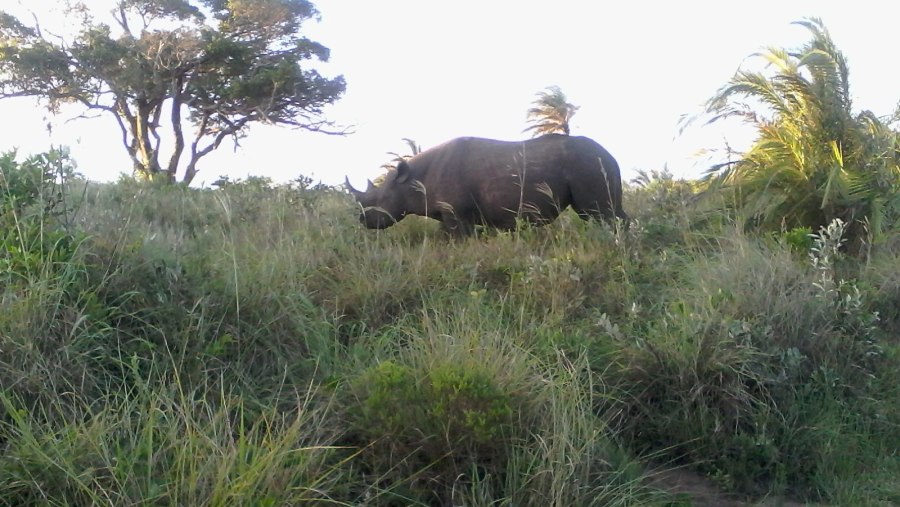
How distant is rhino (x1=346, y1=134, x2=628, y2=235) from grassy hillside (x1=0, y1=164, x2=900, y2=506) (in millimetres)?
1662

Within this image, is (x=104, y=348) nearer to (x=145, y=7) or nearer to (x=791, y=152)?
(x=791, y=152)

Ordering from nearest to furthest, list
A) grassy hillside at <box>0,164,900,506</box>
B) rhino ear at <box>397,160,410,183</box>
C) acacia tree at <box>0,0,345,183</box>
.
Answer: grassy hillside at <box>0,164,900,506</box> → rhino ear at <box>397,160,410,183</box> → acacia tree at <box>0,0,345,183</box>

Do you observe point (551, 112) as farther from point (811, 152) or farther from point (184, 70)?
point (184, 70)

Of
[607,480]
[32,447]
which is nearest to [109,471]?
[32,447]

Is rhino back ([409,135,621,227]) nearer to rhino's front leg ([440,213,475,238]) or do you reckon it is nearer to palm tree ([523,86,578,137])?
rhino's front leg ([440,213,475,238])

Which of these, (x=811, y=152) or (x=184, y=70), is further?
(x=184, y=70)

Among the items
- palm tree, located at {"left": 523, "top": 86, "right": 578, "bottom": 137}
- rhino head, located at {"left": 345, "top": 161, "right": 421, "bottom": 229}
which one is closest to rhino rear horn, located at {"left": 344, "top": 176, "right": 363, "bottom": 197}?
rhino head, located at {"left": 345, "top": 161, "right": 421, "bottom": 229}

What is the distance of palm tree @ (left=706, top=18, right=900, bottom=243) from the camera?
7.98 metres

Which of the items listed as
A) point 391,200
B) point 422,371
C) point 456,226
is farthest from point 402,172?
point 422,371

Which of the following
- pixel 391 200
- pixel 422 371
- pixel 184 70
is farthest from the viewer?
pixel 184 70

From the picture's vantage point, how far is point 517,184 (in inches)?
346

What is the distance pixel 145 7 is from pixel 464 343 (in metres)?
20.6

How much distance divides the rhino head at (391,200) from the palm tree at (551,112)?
7.90ft

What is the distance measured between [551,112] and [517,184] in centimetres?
298
